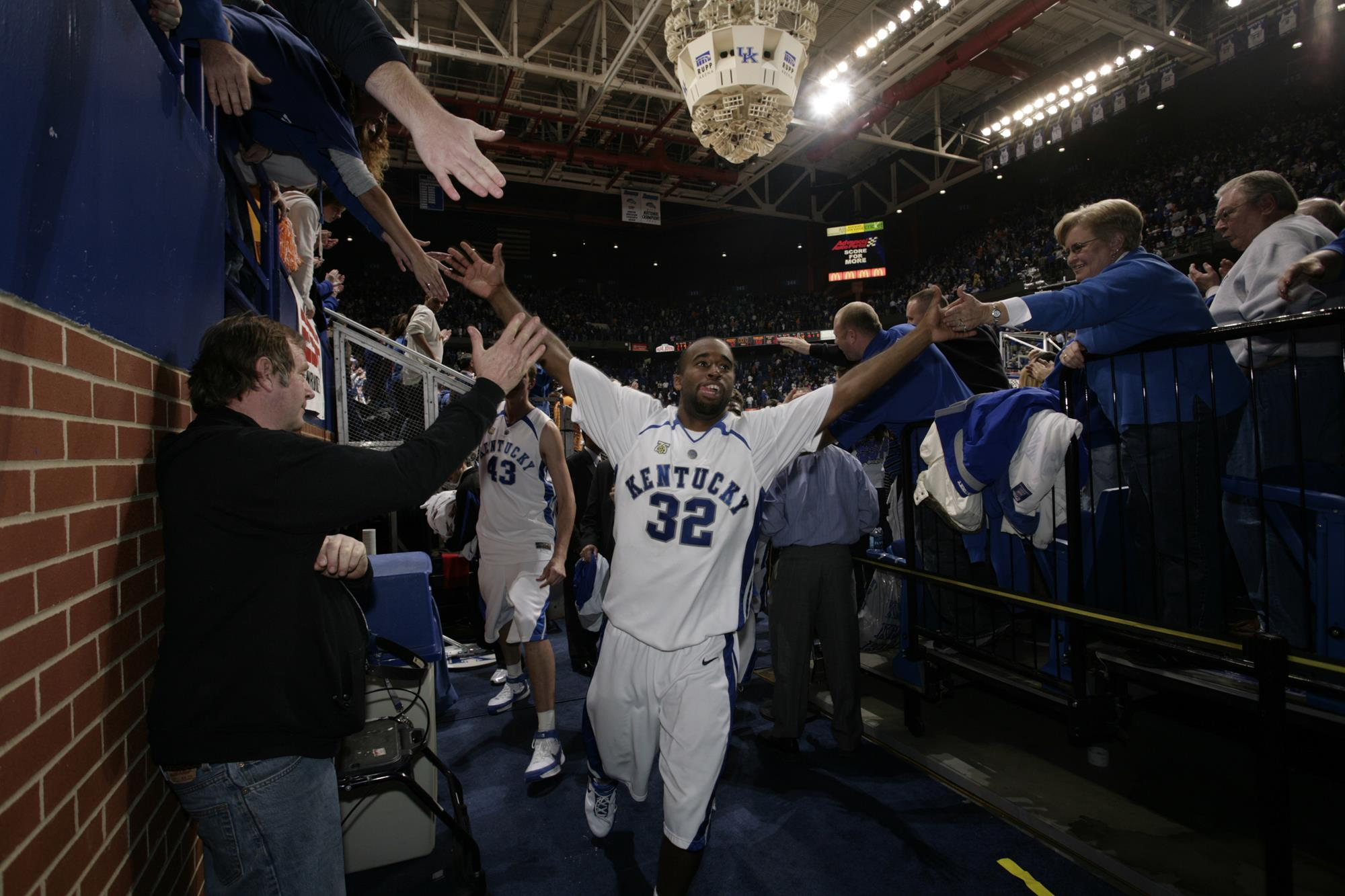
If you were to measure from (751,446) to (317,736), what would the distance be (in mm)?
1798

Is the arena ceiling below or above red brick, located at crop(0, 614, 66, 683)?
above

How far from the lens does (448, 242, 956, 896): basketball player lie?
2.32 m

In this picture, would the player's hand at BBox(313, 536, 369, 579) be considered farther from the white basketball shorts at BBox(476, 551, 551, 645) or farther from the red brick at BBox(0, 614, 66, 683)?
the white basketball shorts at BBox(476, 551, 551, 645)

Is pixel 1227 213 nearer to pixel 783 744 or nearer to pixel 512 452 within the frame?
pixel 783 744

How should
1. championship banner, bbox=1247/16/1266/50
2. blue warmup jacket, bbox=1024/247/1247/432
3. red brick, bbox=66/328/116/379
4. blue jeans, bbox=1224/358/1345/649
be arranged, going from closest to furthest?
red brick, bbox=66/328/116/379
blue jeans, bbox=1224/358/1345/649
blue warmup jacket, bbox=1024/247/1247/432
championship banner, bbox=1247/16/1266/50

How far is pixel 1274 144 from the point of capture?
15.9m

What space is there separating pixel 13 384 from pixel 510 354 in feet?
3.48

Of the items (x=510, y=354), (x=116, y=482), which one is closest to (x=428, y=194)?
(x=510, y=354)

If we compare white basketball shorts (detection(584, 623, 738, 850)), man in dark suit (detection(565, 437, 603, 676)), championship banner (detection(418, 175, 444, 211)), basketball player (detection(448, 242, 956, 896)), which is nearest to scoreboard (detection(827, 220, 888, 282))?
championship banner (detection(418, 175, 444, 211))

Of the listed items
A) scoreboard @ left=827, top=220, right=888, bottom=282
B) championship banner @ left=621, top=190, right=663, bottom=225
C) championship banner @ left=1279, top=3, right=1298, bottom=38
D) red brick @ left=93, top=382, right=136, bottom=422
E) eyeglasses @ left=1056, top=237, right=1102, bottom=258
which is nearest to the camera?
red brick @ left=93, top=382, right=136, bottom=422

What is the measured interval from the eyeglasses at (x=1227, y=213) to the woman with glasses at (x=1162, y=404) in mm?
747

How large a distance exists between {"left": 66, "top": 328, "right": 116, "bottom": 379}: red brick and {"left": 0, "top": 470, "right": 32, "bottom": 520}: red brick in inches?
11.5

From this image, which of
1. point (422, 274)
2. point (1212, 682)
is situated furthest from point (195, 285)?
point (1212, 682)

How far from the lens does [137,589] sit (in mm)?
1629
